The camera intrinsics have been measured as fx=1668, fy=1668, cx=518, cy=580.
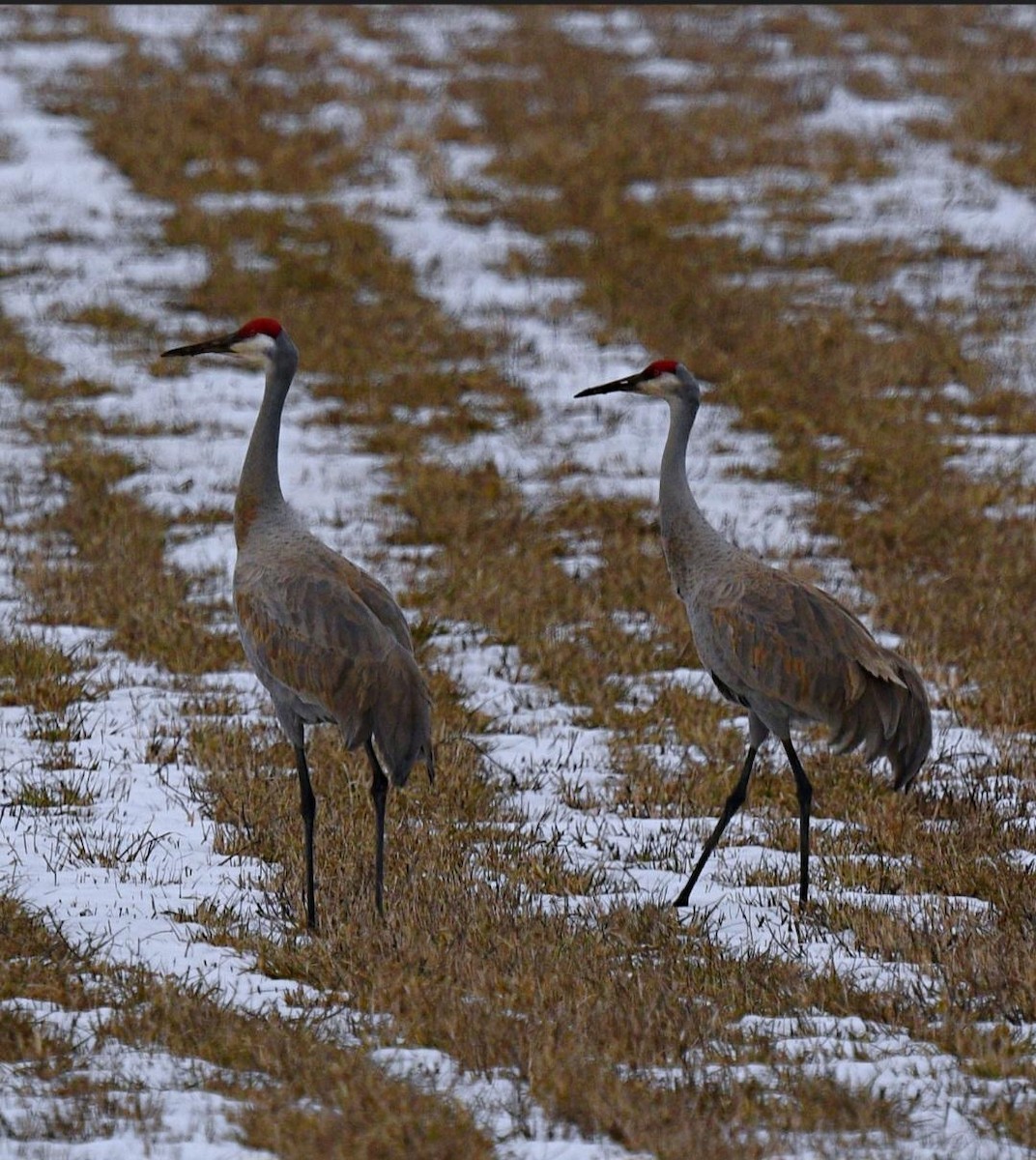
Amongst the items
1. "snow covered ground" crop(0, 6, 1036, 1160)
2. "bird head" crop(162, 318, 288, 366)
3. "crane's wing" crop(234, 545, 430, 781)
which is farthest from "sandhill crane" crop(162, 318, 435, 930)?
"bird head" crop(162, 318, 288, 366)

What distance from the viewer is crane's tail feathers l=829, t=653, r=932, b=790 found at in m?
5.79

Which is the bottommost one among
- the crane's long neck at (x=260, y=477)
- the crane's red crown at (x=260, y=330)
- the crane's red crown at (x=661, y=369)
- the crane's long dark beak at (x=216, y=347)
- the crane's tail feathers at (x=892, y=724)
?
the crane's tail feathers at (x=892, y=724)

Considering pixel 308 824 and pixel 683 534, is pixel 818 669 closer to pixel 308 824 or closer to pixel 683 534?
pixel 683 534

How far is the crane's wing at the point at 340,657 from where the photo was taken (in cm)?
530

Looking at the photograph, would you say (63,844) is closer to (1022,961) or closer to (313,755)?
(313,755)

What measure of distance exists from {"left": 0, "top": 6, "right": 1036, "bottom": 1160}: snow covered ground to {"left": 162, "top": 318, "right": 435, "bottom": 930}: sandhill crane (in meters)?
0.59

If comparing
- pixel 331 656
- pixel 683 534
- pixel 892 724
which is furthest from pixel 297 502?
pixel 892 724

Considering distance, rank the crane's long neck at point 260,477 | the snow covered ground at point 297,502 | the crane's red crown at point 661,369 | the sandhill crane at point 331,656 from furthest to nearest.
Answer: the crane's red crown at point 661,369 < the crane's long neck at point 260,477 < the sandhill crane at point 331,656 < the snow covered ground at point 297,502

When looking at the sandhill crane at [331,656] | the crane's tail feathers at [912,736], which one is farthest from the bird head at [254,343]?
the crane's tail feathers at [912,736]

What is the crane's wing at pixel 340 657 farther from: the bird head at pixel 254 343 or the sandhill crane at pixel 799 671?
the sandhill crane at pixel 799 671

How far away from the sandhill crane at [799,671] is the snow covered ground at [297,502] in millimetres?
569

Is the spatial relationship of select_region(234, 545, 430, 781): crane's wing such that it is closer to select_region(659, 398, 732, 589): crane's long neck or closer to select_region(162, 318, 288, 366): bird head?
select_region(162, 318, 288, 366): bird head

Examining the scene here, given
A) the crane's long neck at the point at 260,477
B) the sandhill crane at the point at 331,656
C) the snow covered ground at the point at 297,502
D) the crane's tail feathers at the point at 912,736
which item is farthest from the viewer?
the crane's long neck at the point at 260,477

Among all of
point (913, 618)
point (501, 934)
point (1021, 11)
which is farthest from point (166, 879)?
point (1021, 11)
